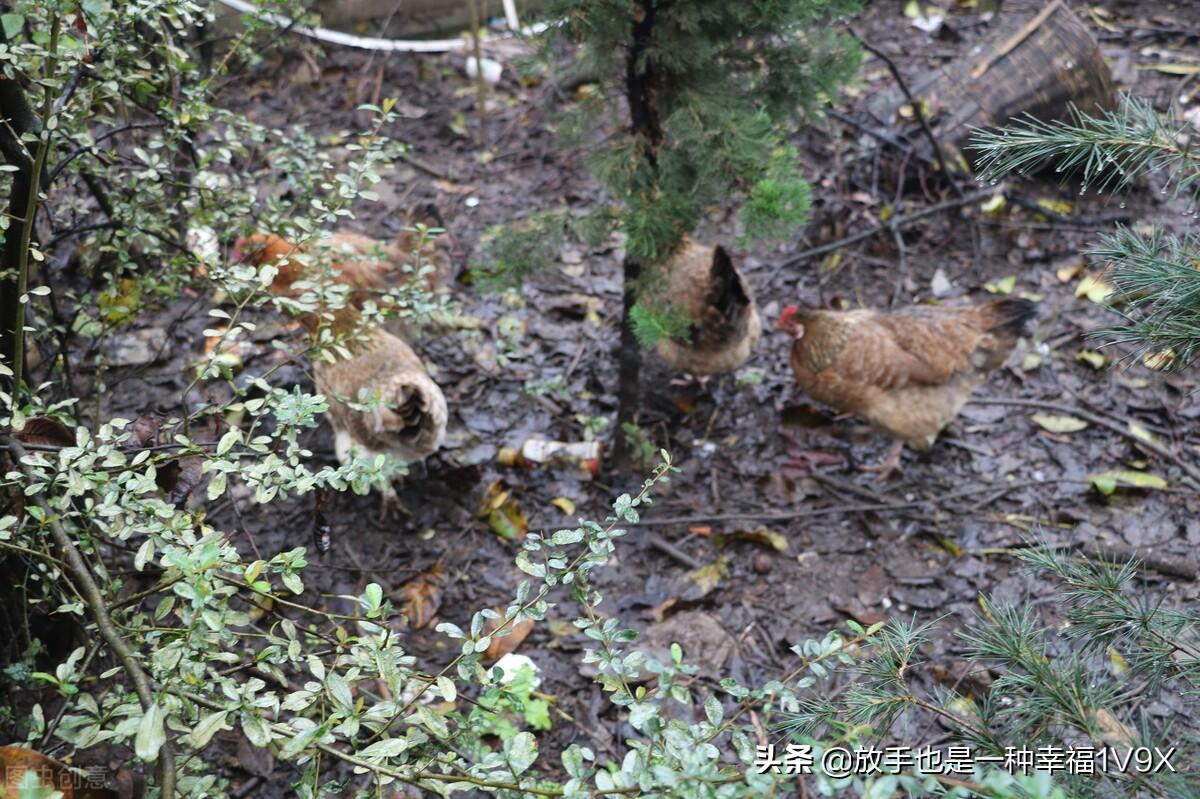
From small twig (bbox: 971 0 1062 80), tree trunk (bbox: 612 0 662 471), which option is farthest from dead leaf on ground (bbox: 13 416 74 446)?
small twig (bbox: 971 0 1062 80)

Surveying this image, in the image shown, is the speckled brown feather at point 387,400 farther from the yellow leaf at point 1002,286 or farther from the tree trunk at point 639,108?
the yellow leaf at point 1002,286

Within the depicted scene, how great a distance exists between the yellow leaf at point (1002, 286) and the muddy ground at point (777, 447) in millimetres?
37

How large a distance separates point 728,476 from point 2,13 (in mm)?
3165

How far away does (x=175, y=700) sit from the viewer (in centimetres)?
152

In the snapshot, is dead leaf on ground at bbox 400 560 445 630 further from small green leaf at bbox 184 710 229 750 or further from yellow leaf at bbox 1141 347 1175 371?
yellow leaf at bbox 1141 347 1175 371

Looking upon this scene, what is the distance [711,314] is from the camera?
407 cm

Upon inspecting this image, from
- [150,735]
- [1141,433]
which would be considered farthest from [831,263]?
[150,735]

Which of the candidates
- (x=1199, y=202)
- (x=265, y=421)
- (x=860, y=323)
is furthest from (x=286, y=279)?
(x=1199, y=202)

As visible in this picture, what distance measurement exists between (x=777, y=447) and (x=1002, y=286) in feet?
6.02

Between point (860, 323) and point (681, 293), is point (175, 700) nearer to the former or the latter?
point (681, 293)

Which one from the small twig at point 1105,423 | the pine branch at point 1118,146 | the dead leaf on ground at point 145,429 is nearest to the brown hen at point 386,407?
the dead leaf on ground at point 145,429

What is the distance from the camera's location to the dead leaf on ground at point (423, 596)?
3395mm

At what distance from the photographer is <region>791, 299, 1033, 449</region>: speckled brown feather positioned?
408 centimetres

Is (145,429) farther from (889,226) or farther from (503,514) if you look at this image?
(889,226)
